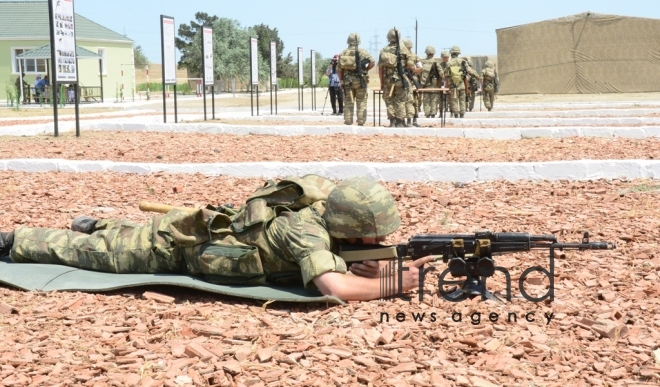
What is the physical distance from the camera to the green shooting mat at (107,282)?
4305mm

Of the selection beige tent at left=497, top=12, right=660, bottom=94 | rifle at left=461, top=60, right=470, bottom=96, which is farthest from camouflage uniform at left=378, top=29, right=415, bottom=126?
beige tent at left=497, top=12, right=660, bottom=94

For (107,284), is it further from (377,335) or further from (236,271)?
(377,335)

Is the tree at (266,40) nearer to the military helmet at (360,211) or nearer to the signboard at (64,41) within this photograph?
the signboard at (64,41)

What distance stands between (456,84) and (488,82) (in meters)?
3.28

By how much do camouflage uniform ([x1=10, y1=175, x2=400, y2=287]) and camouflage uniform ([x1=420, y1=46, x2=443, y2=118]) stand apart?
1696 centimetres

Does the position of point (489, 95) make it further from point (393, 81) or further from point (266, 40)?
point (266, 40)

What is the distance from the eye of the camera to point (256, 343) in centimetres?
359

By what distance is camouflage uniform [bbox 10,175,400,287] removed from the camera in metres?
4.15

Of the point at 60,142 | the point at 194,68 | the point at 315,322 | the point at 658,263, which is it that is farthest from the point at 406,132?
the point at 194,68

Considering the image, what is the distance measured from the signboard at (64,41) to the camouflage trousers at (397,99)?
232 inches

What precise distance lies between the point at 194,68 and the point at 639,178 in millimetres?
58582

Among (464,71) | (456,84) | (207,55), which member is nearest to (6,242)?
(207,55)

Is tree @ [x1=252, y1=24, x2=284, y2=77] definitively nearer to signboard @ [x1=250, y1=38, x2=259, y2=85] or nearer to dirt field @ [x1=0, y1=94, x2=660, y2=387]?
signboard @ [x1=250, y1=38, x2=259, y2=85]

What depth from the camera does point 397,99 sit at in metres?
Result: 16.8
